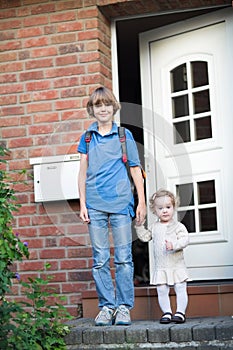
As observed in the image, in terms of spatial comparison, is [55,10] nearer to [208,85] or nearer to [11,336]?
[208,85]

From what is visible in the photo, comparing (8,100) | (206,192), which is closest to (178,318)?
(206,192)

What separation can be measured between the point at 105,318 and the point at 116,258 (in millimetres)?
413

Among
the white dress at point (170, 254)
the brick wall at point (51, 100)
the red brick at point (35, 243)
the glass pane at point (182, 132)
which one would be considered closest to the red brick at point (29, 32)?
the brick wall at point (51, 100)

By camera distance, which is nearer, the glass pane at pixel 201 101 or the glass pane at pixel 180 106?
the glass pane at pixel 201 101

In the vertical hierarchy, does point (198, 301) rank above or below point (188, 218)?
below

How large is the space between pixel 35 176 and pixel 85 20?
1.34 meters

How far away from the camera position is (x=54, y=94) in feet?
19.8

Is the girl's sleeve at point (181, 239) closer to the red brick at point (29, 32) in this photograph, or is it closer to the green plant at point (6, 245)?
the green plant at point (6, 245)

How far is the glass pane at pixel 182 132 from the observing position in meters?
6.26

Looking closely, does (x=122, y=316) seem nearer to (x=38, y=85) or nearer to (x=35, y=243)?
(x=35, y=243)

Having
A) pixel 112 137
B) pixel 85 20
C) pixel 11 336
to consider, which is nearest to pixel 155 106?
pixel 85 20

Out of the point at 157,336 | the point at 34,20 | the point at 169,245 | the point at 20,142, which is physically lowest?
the point at 157,336

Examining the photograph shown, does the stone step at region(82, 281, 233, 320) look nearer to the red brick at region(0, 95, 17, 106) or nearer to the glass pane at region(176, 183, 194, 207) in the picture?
the glass pane at region(176, 183, 194, 207)

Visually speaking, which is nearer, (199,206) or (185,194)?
(199,206)
